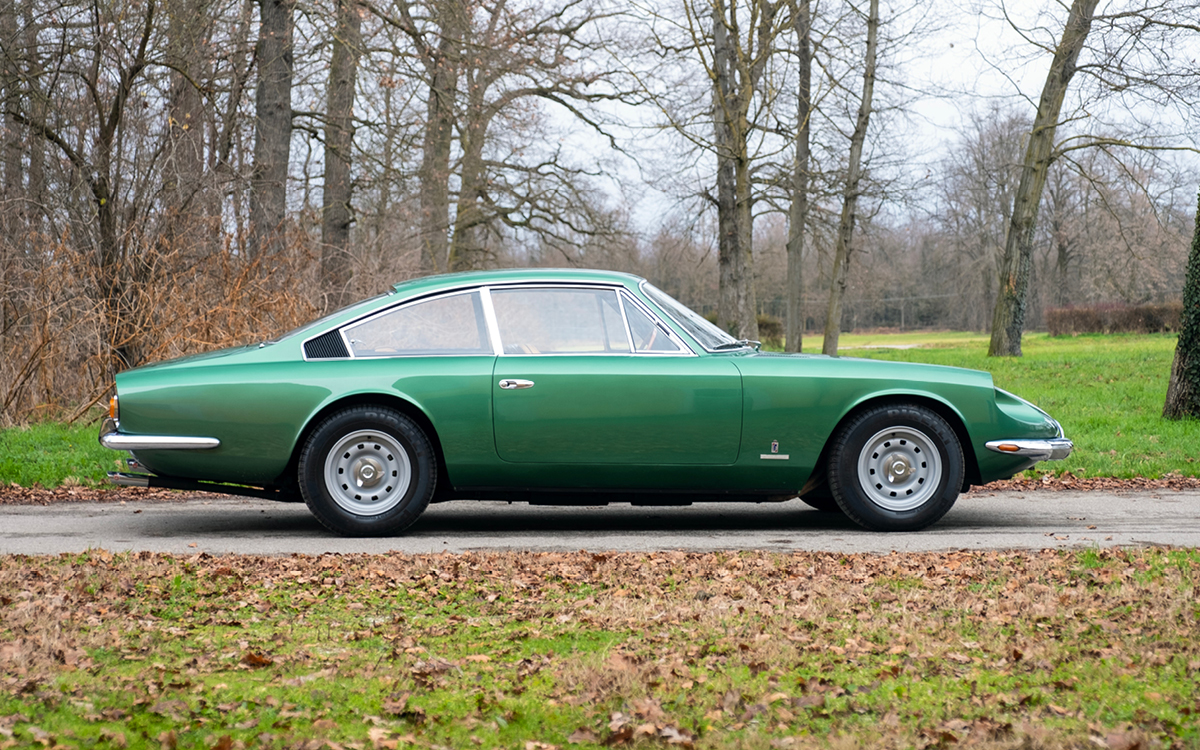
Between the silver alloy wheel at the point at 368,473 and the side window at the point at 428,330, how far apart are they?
1.83ft

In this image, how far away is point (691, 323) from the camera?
6.85 metres

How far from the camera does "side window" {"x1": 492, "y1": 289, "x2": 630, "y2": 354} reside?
21.8 feet

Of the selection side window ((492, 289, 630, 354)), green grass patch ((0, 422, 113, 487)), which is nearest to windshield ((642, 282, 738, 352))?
side window ((492, 289, 630, 354))

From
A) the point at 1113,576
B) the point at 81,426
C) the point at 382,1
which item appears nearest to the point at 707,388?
the point at 1113,576

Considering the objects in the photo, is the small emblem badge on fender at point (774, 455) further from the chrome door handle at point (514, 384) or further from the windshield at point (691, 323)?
the chrome door handle at point (514, 384)

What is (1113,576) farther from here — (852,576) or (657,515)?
(657,515)

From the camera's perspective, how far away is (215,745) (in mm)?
2967

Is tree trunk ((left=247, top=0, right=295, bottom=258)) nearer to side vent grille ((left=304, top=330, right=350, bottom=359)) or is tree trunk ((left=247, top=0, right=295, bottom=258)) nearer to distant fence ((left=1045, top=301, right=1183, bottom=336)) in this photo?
side vent grille ((left=304, top=330, right=350, bottom=359))

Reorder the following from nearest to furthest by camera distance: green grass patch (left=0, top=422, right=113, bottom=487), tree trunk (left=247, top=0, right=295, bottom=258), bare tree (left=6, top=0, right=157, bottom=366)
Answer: green grass patch (left=0, top=422, right=113, bottom=487), bare tree (left=6, top=0, right=157, bottom=366), tree trunk (left=247, top=0, right=295, bottom=258)

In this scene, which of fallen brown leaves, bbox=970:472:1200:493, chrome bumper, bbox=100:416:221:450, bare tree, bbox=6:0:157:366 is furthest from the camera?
bare tree, bbox=6:0:157:366

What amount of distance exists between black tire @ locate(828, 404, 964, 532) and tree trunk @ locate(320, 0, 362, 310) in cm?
846

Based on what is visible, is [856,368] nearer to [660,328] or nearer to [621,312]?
[660,328]

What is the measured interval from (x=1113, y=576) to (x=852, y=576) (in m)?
1.20

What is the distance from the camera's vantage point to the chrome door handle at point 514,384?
644cm
